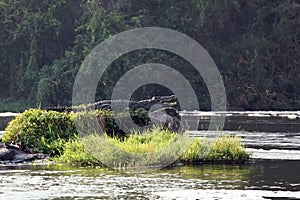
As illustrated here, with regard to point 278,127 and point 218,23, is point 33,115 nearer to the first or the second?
point 278,127

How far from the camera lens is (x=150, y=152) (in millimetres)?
22422

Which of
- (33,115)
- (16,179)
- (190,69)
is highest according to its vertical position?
(190,69)

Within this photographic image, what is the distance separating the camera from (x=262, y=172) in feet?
68.4

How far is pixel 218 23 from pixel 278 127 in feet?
78.5

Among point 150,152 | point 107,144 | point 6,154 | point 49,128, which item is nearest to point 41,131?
point 49,128

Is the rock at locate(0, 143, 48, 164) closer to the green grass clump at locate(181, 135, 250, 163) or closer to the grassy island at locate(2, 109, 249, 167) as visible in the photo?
the grassy island at locate(2, 109, 249, 167)

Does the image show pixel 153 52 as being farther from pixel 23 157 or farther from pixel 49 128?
pixel 23 157

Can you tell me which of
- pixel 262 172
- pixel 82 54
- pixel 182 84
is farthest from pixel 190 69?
pixel 262 172

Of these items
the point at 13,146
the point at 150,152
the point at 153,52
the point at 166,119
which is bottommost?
A: the point at 150,152

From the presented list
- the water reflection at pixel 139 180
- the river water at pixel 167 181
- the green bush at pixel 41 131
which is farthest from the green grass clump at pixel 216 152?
the green bush at pixel 41 131

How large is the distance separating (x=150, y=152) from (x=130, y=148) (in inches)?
→ 20.2

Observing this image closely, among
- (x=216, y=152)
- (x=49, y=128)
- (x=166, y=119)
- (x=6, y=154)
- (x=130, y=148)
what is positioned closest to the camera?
(x=130, y=148)

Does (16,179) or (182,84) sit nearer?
(16,179)

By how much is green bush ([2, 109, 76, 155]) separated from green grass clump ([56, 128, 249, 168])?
5.70 feet
